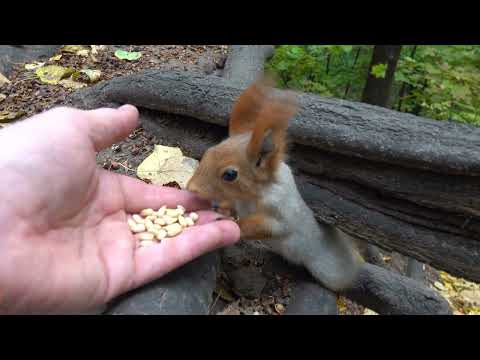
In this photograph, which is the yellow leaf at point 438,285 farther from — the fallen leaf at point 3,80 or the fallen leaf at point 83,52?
the fallen leaf at point 3,80

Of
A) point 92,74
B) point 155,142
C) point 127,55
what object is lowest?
point 155,142

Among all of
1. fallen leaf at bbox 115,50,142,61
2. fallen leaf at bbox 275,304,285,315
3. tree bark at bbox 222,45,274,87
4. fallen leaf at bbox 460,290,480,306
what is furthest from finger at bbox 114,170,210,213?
fallen leaf at bbox 460,290,480,306

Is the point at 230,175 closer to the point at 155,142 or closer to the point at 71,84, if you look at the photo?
the point at 155,142

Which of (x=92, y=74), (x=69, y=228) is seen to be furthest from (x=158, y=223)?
(x=92, y=74)

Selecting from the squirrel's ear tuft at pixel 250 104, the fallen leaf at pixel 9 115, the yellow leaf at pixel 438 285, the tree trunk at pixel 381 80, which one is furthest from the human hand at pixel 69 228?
the tree trunk at pixel 381 80

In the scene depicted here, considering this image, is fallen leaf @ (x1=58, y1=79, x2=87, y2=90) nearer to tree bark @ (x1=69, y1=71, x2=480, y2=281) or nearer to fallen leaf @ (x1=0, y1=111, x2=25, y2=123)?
fallen leaf @ (x1=0, y1=111, x2=25, y2=123)
